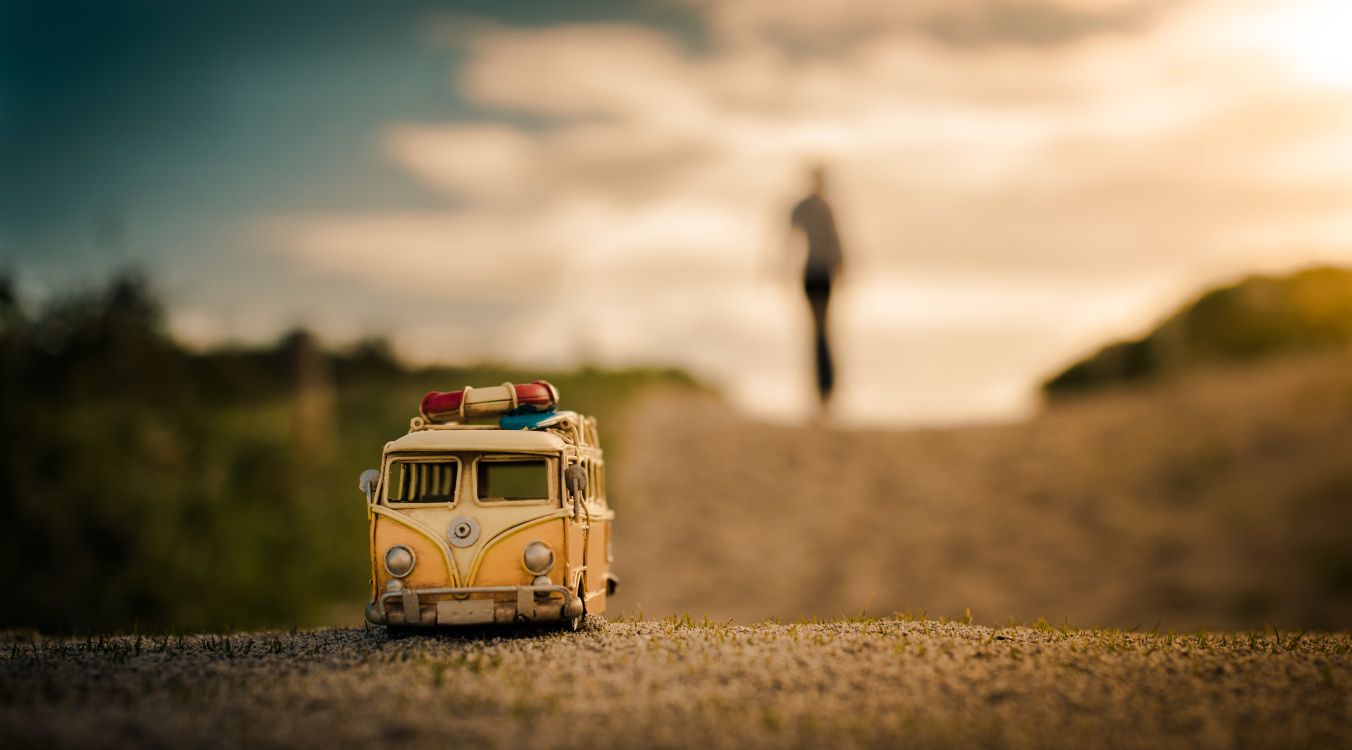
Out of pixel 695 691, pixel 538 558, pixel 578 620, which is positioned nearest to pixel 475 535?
pixel 538 558


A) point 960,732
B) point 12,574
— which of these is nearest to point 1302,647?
point 960,732

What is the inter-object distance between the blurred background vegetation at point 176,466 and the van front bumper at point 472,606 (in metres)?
13.3

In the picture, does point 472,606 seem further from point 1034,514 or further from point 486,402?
point 1034,514

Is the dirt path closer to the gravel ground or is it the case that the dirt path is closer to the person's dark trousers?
the person's dark trousers

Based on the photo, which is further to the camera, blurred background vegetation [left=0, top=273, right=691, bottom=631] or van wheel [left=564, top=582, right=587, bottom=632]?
blurred background vegetation [left=0, top=273, right=691, bottom=631]

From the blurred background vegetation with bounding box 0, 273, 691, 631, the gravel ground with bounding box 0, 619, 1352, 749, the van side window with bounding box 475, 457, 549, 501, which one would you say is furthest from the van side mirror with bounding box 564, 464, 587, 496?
the blurred background vegetation with bounding box 0, 273, 691, 631

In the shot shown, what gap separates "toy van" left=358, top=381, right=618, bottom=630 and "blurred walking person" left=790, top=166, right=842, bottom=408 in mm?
12204

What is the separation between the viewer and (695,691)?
832 cm

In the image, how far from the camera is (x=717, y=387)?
33.4 metres

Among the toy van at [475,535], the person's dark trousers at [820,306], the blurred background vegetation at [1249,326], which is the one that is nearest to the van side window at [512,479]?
the toy van at [475,535]

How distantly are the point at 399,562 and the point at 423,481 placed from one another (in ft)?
3.48

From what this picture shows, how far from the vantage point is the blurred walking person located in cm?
2253

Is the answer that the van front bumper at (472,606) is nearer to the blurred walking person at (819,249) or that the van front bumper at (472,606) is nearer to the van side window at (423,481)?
the van side window at (423,481)

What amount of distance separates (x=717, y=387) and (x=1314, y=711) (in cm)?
2539
